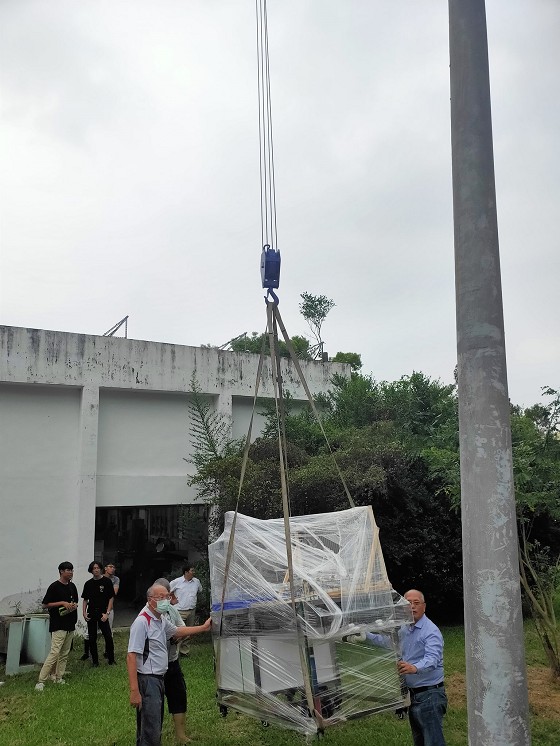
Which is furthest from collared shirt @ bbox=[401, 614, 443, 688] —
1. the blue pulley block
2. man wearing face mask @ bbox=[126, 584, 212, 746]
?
the blue pulley block

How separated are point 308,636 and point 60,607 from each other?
4.77 meters

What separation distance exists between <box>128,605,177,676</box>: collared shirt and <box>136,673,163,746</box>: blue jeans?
0.23 feet

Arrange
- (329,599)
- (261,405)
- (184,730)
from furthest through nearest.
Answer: (261,405) → (184,730) → (329,599)

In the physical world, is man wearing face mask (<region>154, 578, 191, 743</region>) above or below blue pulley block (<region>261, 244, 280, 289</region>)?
below

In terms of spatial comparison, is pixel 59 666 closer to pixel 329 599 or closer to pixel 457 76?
pixel 329 599

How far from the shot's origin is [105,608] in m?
8.50

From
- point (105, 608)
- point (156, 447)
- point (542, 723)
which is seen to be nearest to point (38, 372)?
point (156, 447)

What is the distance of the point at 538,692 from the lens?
687 centimetres

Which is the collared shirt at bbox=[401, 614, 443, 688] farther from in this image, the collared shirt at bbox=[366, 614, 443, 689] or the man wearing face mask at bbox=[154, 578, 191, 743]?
the man wearing face mask at bbox=[154, 578, 191, 743]

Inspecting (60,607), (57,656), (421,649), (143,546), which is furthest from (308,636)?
(143,546)

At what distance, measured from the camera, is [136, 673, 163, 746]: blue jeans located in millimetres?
4586

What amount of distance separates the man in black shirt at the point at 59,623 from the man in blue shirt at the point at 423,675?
4755 millimetres

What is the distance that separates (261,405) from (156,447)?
242cm

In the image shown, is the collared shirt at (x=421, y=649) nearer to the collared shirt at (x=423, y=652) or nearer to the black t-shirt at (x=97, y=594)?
the collared shirt at (x=423, y=652)
